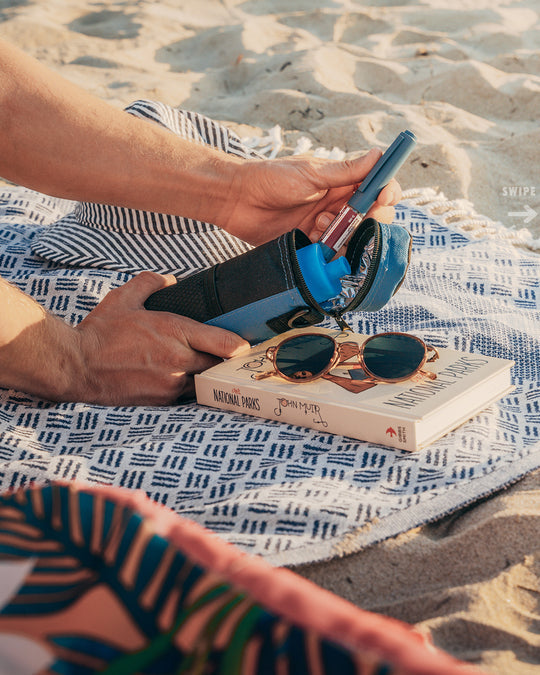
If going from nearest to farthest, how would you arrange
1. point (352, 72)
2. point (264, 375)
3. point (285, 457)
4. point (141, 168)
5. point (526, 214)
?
point (285, 457), point (264, 375), point (141, 168), point (526, 214), point (352, 72)

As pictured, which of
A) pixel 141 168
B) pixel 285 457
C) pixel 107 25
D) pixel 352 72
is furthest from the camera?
pixel 107 25

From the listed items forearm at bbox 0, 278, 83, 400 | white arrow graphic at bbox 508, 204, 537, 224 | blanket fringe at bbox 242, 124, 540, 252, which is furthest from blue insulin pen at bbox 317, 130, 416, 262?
white arrow graphic at bbox 508, 204, 537, 224

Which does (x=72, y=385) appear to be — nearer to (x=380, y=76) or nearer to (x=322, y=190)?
(x=322, y=190)

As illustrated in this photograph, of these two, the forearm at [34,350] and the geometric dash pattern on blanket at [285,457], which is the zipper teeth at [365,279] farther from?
the forearm at [34,350]

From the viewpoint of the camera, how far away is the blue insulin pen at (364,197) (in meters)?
1.17

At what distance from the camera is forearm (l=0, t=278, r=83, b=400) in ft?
3.52

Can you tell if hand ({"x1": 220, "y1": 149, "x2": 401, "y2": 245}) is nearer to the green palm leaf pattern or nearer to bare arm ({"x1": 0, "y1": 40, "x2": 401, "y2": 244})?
bare arm ({"x1": 0, "y1": 40, "x2": 401, "y2": 244})

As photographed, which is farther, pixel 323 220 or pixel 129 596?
pixel 323 220

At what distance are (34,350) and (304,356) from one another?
15.4 inches

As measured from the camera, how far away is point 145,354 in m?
1.17

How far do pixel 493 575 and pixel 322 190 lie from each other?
2.52 feet

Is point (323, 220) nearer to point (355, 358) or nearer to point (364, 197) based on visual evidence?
point (364, 197)

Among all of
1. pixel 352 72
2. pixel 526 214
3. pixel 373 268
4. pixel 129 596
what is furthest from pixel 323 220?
pixel 352 72

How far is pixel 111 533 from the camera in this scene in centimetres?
49
